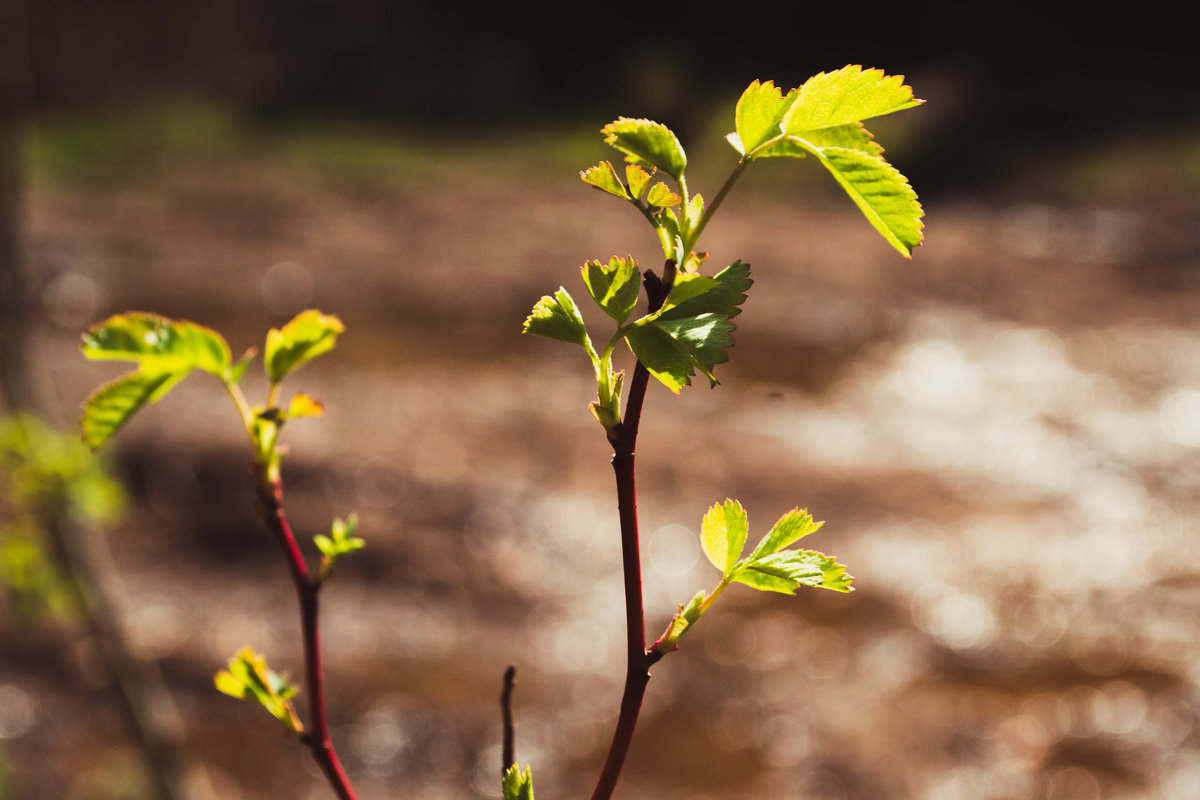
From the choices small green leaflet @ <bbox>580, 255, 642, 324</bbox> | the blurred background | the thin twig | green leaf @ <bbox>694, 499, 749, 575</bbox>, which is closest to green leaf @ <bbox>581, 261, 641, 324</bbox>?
small green leaflet @ <bbox>580, 255, 642, 324</bbox>

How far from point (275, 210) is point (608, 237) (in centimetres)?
357

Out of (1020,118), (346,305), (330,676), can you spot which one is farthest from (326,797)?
(1020,118)

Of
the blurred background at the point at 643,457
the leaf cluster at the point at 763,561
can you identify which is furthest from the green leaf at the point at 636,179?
the blurred background at the point at 643,457

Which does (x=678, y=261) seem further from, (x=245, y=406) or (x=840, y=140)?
(x=245, y=406)

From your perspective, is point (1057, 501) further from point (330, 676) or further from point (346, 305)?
point (346, 305)

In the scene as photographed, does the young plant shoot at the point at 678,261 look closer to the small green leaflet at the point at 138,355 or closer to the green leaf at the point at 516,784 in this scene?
the green leaf at the point at 516,784

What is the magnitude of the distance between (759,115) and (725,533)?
18 cm

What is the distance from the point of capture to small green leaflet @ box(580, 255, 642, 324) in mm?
398

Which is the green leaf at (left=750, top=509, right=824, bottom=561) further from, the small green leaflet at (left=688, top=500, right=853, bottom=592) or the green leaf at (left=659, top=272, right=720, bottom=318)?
the green leaf at (left=659, top=272, right=720, bottom=318)

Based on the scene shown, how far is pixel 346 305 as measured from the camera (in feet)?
26.4

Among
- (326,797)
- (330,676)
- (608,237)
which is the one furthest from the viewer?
(608,237)

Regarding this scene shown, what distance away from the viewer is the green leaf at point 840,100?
379 millimetres

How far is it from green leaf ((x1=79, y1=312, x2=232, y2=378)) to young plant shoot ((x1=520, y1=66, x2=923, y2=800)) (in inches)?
8.4

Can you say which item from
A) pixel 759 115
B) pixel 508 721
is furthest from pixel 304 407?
pixel 759 115
